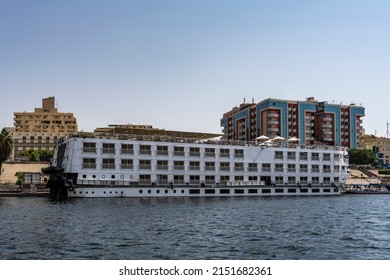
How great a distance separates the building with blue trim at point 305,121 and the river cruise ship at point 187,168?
5285 cm

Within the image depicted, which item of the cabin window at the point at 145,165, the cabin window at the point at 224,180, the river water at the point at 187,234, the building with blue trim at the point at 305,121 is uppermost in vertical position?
the building with blue trim at the point at 305,121

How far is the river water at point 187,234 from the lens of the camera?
22609 mm

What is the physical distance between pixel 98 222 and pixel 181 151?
34.0 m

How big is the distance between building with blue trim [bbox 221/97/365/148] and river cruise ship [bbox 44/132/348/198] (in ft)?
173

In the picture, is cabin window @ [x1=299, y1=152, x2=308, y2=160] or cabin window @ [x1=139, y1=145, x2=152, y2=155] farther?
cabin window @ [x1=299, y1=152, x2=308, y2=160]

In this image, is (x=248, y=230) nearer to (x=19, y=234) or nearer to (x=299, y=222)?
(x=299, y=222)

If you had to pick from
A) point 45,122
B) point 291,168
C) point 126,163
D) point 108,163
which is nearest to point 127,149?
point 126,163

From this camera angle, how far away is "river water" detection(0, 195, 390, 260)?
2261cm

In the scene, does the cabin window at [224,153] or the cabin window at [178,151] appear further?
the cabin window at [224,153]

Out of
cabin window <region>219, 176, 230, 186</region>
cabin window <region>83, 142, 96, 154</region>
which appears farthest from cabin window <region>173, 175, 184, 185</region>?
cabin window <region>83, 142, 96, 154</region>

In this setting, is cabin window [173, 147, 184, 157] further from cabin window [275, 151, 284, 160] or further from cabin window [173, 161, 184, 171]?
cabin window [275, 151, 284, 160]

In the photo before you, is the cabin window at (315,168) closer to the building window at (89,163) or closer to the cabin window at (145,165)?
the cabin window at (145,165)

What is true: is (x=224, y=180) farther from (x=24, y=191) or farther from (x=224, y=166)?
(x=24, y=191)

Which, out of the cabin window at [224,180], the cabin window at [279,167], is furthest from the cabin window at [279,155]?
the cabin window at [224,180]
